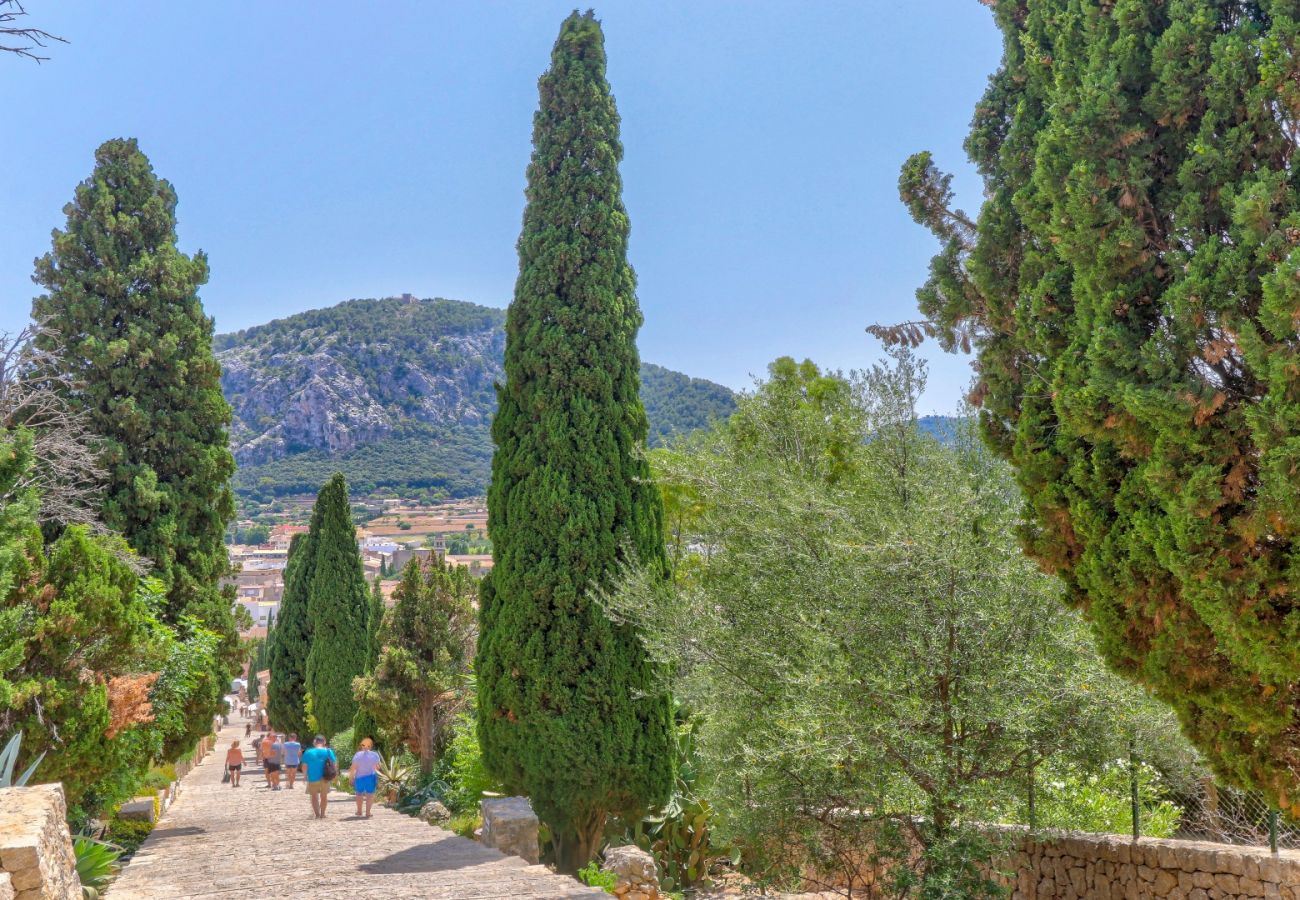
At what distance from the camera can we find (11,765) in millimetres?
7238

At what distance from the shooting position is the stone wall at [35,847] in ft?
15.1

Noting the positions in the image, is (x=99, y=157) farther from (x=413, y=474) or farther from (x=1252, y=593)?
(x=413, y=474)

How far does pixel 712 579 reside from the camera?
Answer: 1029cm

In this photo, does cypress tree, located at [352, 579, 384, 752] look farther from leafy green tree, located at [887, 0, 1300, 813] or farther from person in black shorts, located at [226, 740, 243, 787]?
leafy green tree, located at [887, 0, 1300, 813]

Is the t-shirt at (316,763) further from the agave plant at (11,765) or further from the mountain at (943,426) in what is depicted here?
the mountain at (943,426)

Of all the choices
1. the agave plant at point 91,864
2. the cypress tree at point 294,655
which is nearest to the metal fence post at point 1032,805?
the agave plant at point 91,864

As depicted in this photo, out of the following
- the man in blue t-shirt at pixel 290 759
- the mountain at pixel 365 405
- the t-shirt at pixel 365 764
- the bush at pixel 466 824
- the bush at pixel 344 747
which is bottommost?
the bush at pixel 344 747

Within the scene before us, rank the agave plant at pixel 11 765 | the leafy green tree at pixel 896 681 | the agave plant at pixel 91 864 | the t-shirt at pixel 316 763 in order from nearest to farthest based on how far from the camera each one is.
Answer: the leafy green tree at pixel 896 681, the agave plant at pixel 11 765, the agave plant at pixel 91 864, the t-shirt at pixel 316 763

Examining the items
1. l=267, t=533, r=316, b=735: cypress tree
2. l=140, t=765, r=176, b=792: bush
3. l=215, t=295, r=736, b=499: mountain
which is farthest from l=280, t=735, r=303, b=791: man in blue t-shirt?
l=215, t=295, r=736, b=499: mountain

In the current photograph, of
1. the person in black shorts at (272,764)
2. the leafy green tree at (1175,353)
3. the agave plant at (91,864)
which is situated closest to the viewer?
the leafy green tree at (1175,353)

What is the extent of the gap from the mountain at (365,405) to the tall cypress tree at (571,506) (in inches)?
3669

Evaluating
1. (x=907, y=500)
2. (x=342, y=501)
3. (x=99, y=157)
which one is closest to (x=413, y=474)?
(x=342, y=501)

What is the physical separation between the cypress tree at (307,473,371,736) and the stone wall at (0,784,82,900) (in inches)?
690

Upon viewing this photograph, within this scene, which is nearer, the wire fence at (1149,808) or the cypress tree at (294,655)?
the wire fence at (1149,808)
